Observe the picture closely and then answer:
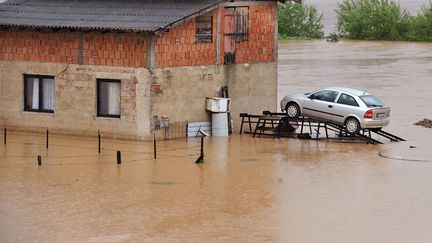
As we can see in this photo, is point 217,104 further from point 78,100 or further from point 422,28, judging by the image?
point 422,28

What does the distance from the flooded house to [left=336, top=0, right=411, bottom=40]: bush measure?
46.2 meters

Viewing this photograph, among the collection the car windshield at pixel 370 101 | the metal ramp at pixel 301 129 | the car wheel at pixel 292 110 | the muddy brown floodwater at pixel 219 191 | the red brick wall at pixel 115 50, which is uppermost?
the red brick wall at pixel 115 50

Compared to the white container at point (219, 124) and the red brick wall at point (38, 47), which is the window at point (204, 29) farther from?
the red brick wall at point (38, 47)

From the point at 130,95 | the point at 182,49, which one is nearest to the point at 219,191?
the point at 130,95

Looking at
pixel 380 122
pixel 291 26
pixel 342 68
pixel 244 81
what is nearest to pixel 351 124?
pixel 380 122

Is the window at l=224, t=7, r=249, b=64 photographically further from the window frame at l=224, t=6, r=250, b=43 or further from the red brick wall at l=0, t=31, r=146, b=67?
the red brick wall at l=0, t=31, r=146, b=67

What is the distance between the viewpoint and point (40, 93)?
38281 mm

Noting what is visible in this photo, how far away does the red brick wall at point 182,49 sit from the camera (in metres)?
36.6

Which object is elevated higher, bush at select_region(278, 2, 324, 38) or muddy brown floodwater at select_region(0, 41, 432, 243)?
bush at select_region(278, 2, 324, 38)

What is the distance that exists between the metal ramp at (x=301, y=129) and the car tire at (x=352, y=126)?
3.7 inches

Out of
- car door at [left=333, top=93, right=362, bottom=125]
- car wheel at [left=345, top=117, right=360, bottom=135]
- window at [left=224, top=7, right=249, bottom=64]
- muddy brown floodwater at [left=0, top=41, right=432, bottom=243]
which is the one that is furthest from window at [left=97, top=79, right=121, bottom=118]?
car wheel at [left=345, top=117, right=360, bottom=135]

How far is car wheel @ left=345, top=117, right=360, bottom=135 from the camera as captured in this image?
123ft

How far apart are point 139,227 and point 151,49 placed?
36.9 feet

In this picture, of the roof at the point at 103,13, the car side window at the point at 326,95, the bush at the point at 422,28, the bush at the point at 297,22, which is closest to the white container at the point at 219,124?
the car side window at the point at 326,95
